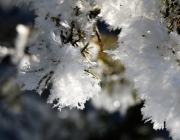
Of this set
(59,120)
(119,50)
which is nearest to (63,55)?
(119,50)

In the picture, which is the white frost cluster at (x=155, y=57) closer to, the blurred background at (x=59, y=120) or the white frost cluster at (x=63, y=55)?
the white frost cluster at (x=63, y=55)

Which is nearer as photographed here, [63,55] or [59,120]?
[63,55]

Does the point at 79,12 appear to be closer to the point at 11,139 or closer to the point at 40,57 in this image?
the point at 40,57

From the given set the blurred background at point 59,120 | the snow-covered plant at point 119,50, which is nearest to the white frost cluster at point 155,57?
the snow-covered plant at point 119,50

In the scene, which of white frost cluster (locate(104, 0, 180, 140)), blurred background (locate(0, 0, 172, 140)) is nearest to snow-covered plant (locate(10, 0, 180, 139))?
white frost cluster (locate(104, 0, 180, 140))

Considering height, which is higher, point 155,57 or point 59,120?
point 59,120

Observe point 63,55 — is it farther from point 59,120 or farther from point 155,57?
point 59,120

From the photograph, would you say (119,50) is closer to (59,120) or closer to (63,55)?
(63,55)

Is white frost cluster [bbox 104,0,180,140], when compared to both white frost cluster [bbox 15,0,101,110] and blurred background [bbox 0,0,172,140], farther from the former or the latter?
blurred background [bbox 0,0,172,140]
